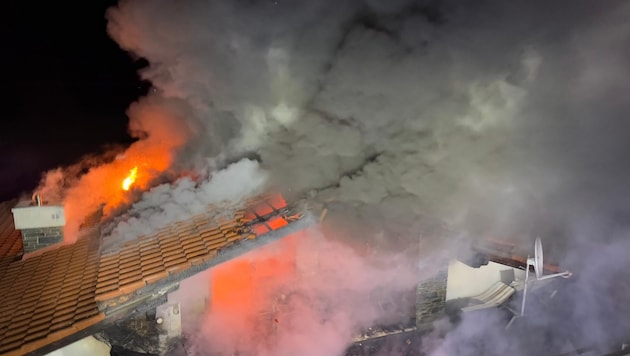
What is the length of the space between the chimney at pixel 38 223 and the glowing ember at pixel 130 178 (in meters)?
2.37

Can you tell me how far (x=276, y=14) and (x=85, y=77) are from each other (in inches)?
265

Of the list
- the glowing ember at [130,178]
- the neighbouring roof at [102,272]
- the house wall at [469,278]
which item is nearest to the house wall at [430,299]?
the house wall at [469,278]

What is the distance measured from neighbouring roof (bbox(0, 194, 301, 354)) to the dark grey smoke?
7.01 ft

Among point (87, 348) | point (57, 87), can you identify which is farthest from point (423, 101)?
point (57, 87)

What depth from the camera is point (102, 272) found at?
785 cm

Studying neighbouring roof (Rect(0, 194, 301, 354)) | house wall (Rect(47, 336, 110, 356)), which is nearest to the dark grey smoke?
neighbouring roof (Rect(0, 194, 301, 354))

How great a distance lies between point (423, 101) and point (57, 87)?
34.9ft

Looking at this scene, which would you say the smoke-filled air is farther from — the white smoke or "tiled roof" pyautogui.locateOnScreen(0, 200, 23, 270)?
"tiled roof" pyautogui.locateOnScreen(0, 200, 23, 270)

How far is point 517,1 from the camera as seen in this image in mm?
8484

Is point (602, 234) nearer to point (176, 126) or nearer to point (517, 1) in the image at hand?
point (517, 1)

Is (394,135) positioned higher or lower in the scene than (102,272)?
higher

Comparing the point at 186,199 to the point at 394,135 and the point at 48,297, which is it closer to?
the point at 48,297

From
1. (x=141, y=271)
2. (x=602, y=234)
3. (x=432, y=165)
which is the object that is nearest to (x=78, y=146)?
(x=141, y=271)

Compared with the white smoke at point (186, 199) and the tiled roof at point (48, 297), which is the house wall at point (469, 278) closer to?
the white smoke at point (186, 199)
